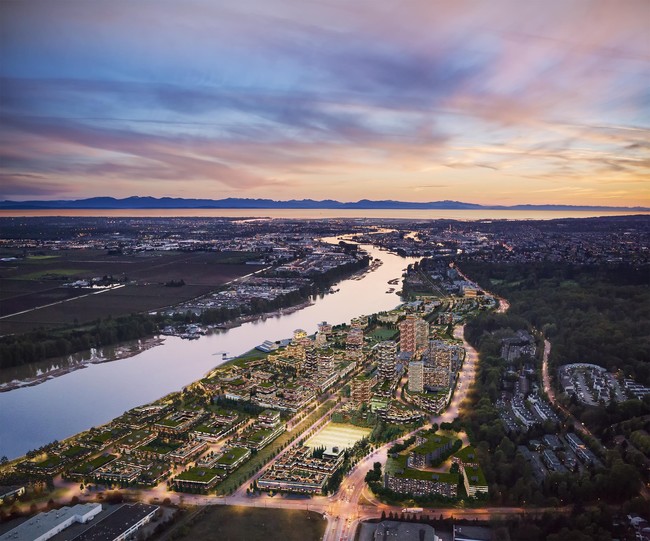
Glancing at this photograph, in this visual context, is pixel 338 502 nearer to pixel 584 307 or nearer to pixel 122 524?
pixel 122 524

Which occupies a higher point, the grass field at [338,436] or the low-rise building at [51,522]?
the low-rise building at [51,522]

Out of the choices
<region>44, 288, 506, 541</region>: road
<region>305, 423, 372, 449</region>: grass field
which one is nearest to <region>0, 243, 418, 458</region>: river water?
<region>44, 288, 506, 541</region>: road

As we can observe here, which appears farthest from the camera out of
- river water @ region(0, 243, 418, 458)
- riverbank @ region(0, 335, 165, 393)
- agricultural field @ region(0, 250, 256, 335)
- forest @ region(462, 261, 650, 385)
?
agricultural field @ region(0, 250, 256, 335)

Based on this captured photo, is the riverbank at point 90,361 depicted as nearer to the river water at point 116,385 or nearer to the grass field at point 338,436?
the river water at point 116,385

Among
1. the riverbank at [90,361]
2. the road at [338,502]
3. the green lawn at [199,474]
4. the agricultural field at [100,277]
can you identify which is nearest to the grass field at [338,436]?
the road at [338,502]

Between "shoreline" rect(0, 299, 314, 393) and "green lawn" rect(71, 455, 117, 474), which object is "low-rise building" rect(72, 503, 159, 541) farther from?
"shoreline" rect(0, 299, 314, 393)

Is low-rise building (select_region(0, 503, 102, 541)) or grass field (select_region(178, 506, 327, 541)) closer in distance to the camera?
low-rise building (select_region(0, 503, 102, 541))

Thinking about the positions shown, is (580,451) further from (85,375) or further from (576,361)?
(85,375)
